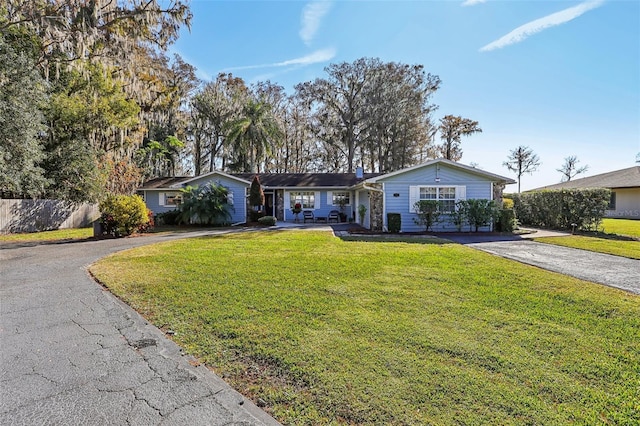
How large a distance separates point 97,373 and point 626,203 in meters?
32.5

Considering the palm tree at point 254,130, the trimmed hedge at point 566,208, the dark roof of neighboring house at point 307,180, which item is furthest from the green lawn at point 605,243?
the palm tree at point 254,130

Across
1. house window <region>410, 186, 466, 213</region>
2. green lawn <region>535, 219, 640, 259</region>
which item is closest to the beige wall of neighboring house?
green lawn <region>535, 219, 640, 259</region>

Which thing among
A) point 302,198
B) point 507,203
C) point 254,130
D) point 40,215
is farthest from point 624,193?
point 40,215

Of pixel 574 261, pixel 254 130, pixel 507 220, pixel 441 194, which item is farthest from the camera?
pixel 254 130

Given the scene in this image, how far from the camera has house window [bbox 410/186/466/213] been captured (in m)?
14.8

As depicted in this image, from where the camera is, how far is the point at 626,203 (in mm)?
23984

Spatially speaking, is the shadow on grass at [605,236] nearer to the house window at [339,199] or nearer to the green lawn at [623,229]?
the green lawn at [623,229]

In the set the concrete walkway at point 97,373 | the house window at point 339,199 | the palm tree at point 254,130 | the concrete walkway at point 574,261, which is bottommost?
the concrete walkway at point 97,373

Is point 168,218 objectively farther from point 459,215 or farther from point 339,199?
point 459,215

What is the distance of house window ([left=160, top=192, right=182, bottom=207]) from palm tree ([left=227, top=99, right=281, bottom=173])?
6763 mm

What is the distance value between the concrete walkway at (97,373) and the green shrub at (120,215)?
8124 mm

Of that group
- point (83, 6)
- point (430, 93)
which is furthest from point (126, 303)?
point (430, 93)

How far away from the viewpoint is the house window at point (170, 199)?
21.2 m

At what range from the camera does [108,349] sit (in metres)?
3.28
